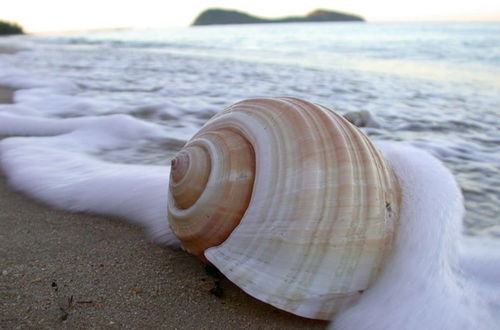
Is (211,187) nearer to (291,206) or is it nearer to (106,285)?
(291,206)

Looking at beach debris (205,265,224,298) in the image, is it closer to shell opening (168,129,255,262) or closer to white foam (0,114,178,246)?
shell opening (168,129,255,262)

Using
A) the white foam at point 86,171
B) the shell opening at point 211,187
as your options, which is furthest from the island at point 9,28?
the shell opening at point 211,187

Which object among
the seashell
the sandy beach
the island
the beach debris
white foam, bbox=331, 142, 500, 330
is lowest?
the sandy beach

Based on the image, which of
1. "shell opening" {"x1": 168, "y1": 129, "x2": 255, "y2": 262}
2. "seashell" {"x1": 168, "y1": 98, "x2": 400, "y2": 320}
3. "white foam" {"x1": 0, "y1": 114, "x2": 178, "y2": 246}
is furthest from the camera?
"white foam" {"x1": 0, "y1": 114, "x2": 178, "y2": 246}

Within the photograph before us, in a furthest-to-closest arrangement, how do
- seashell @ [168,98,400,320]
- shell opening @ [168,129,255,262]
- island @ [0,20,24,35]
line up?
1. island @ [0,20,24,35]
2. shell opening @ [168,129,255,262]
3. seashell @ [168,98,400,320]

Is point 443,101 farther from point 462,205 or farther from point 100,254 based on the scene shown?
point 100,254

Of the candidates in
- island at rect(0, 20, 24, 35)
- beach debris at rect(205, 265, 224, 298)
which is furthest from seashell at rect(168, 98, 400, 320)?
island at rect(0, 20, 24, 35)

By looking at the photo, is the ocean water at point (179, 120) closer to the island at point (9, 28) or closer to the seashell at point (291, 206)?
the seashell at point (291, 206)
